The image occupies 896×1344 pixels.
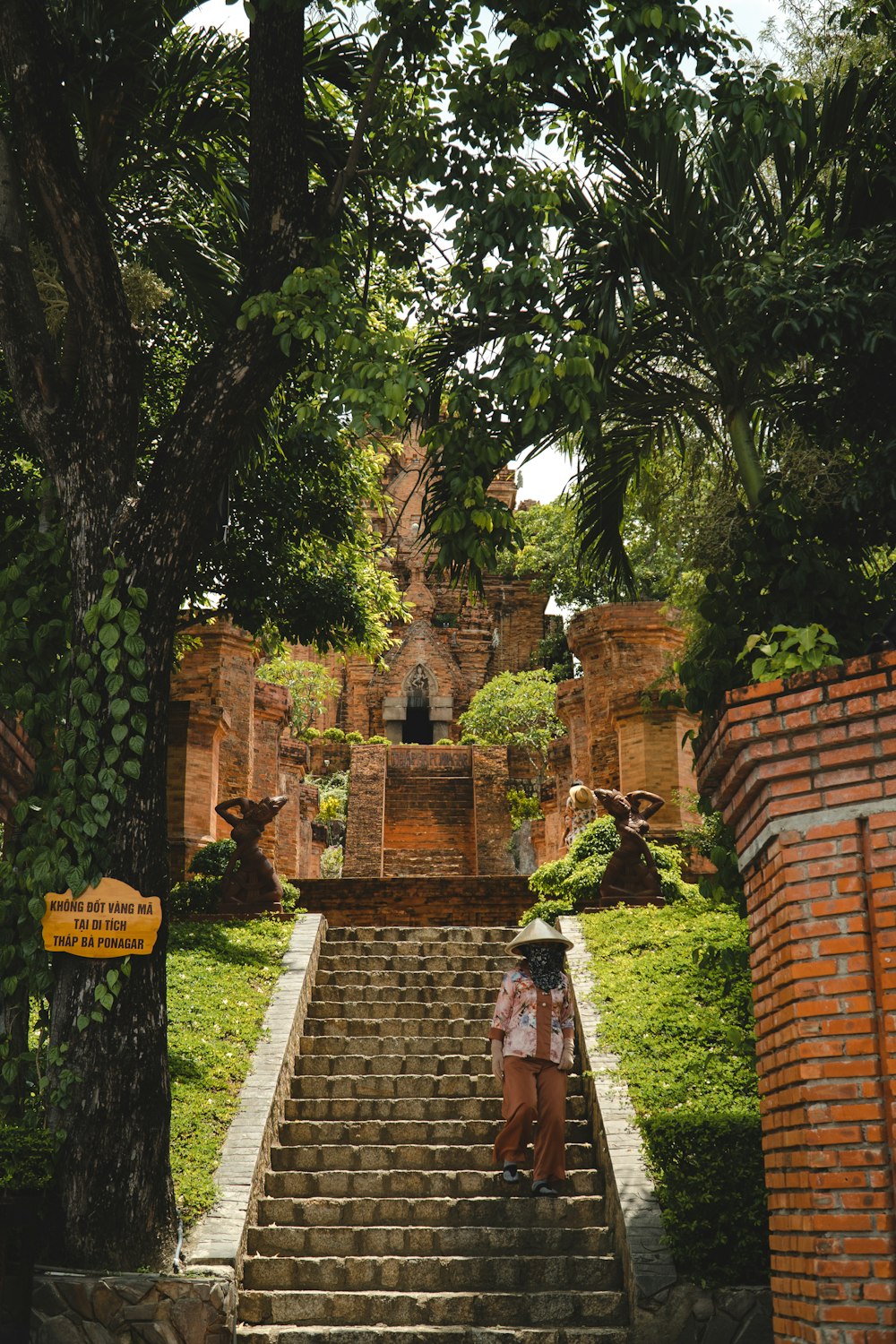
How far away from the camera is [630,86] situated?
6.61 m

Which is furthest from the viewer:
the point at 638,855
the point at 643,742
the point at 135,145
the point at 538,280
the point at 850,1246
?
the point at 643,742

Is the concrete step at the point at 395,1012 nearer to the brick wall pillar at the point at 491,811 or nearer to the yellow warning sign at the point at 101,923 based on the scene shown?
the yellow warning sign at the point at 101,923

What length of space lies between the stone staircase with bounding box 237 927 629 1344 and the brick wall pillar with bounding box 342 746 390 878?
46.7 ft

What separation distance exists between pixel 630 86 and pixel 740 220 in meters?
0.89

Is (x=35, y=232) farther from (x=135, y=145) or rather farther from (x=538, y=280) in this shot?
(x=538, y=280)

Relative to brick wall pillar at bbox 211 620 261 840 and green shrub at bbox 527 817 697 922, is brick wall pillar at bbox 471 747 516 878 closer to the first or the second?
brick wall pillar at bbox 211 620 261 840

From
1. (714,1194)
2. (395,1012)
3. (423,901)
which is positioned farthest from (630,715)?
(714,1194)

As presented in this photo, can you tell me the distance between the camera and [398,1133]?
8820 mm

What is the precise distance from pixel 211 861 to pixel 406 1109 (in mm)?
6625

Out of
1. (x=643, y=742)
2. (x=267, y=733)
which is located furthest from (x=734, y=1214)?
(x=267, y=733)

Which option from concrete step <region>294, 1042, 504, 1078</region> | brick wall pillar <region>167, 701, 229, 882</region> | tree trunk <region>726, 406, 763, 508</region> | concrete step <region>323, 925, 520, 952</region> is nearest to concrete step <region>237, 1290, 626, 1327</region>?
concrete step <region>294, 1042, 504, 1078</region>

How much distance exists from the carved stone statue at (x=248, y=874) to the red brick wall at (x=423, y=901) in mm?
2502

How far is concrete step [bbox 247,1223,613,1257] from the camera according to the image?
303 inches

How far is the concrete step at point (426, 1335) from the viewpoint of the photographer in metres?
6.75
